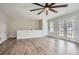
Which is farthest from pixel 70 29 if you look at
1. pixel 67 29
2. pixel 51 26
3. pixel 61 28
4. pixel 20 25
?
pixel 20 25

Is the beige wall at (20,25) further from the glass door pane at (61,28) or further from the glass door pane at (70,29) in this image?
the glass door pane at (70,29)

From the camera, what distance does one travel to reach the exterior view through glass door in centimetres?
608

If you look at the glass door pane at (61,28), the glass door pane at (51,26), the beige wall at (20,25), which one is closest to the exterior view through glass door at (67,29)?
the glass door pane at (61,28)

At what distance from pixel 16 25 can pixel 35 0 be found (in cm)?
797

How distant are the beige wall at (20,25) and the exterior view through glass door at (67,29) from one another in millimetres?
2875

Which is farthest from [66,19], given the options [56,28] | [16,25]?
[16,25]

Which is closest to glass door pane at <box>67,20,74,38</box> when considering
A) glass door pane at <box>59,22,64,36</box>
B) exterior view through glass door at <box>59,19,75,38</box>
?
exterior view through glass door at <box>59,19,75,38</box>

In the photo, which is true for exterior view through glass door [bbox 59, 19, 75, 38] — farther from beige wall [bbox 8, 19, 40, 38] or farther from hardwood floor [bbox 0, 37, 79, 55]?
beige wall [bbox 8, 19, 40, 38]

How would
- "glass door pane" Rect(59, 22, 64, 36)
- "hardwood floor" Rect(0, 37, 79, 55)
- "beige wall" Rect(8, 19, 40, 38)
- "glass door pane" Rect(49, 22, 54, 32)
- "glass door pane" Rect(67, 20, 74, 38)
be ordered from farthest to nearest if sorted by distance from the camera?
"glass door pane" Rect(49, 22, 54, 32)
"beige wall" Rect(8, 19, 40, 38)
"glass door pane" Rect(59, 22, 64, 36)
"glass door pane" Rect(67, 20, 74, 38)
"hardwood floor" Rect(0, 37, 79, 55)

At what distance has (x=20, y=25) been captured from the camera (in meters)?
9.20

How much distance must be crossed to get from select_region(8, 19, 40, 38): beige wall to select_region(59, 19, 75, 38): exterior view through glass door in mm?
2875

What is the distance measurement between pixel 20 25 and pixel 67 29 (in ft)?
15.3

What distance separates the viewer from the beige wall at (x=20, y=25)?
8.84 meters
